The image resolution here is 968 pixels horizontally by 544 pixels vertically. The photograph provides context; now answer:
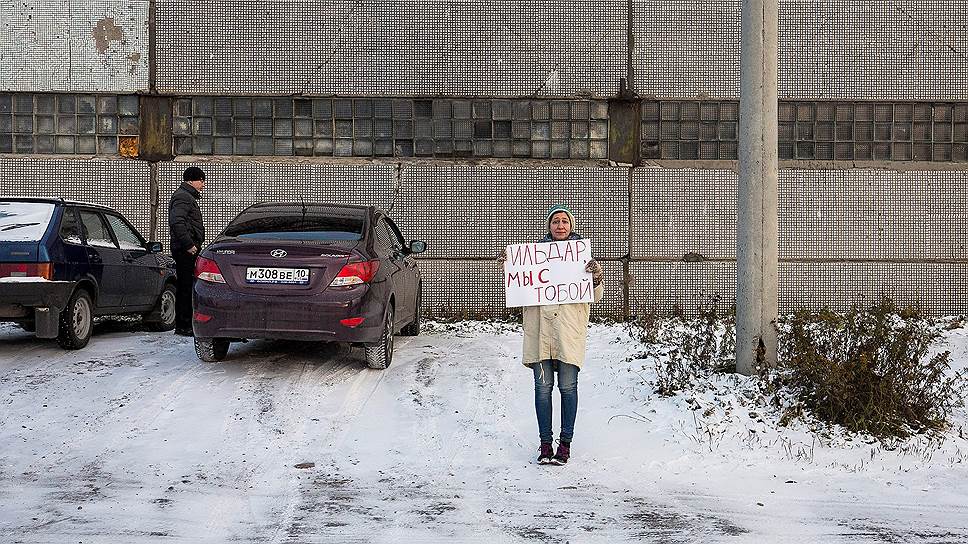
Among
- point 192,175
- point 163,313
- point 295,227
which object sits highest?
point 192,175

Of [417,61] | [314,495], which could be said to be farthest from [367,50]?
[314,495]

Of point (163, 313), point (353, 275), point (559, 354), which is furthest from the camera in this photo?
point (163, 313)

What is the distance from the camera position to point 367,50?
12969 mm

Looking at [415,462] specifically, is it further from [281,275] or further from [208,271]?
[208,271]

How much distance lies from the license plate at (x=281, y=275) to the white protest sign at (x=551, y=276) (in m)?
2.47

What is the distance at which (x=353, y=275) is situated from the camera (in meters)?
7.98

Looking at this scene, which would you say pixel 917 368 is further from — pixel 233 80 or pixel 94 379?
pixel 233 80

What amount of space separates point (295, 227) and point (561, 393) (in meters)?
3.72

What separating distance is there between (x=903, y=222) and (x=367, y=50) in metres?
8.29

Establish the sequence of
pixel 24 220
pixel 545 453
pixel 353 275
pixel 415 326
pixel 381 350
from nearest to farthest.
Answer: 1. pixel 545 453
2. pixel 353 275
3. pixel 381 350
4. pixel 24 220
5. pixel 415 326

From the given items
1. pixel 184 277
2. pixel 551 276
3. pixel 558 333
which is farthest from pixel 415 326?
pixel 558 333

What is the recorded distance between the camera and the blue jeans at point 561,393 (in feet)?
19.4

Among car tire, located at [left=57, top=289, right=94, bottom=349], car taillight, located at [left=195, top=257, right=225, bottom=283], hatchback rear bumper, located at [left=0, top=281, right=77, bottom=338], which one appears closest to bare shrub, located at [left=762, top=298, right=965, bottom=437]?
car taillight, located at [left=195, top=257, right=225, bottom=283]

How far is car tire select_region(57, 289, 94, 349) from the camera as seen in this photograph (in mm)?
9266
